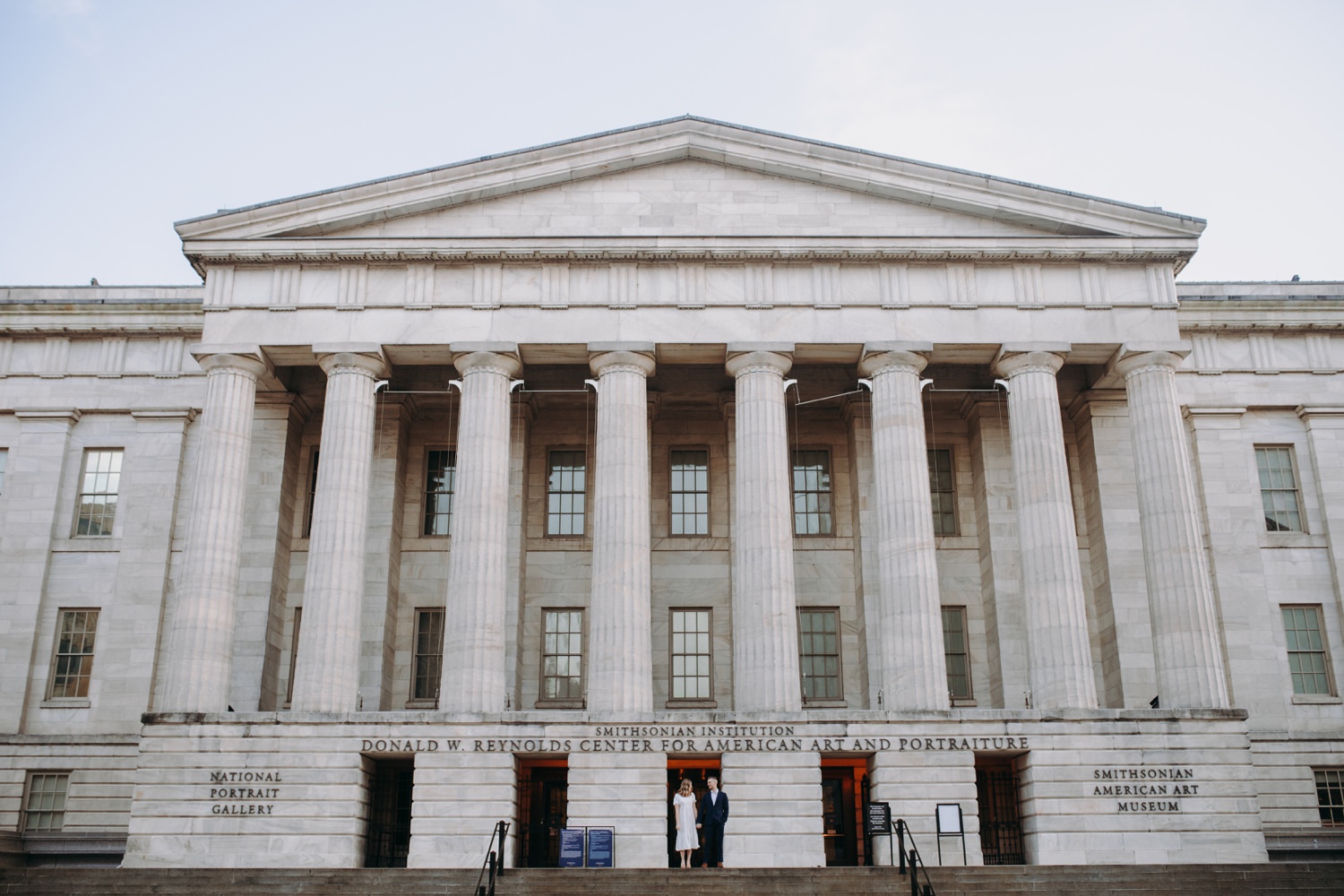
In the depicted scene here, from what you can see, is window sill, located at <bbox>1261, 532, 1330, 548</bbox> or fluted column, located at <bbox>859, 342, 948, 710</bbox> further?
window sill, located at <bbox>1261, 532, 1330, 548</bbox>

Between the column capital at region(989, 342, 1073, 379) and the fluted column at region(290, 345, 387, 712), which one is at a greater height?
the column capital at region(989, 342, 1073, 379)

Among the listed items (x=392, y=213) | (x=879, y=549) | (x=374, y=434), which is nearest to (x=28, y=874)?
(x=374, y=434)

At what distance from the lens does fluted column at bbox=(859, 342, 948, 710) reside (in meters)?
28.0

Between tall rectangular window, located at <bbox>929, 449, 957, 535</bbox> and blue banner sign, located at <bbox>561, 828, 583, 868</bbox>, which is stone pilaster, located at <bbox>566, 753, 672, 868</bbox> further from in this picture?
tall rectangular window, located at <bbox>929, 449, 957, 535</bbox>

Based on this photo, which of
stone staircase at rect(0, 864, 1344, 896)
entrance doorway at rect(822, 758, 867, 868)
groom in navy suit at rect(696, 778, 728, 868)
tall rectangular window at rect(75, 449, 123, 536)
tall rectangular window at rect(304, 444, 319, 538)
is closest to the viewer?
stone staircase at rect(0, 864, 1344, 896)

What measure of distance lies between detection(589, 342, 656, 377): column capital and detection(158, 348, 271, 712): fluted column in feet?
25.9

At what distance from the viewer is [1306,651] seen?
33.0m

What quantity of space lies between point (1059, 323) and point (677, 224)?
30.5 ft

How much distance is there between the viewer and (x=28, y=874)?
23.8 meters

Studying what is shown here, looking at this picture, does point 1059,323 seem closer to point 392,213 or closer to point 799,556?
point 799,556

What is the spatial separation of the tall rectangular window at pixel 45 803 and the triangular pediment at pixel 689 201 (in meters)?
13.7

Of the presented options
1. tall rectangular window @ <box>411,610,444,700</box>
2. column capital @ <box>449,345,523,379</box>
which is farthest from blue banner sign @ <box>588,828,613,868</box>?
column capital @ <box>449,345,523,379</box>

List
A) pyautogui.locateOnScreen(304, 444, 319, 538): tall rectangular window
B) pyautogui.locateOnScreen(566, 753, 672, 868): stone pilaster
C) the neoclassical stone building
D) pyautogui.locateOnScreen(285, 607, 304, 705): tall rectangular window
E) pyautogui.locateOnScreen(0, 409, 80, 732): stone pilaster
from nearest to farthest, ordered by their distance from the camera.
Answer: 1. pyautogui.locateOnScreen(566, 753, 672, 868): stone pilaster
2. the neoclassical stone building
3. pyautogui.locateOnScreen(285, 607, 304, 705): tall rectangular window
4. pyautogui.locateOnScreen(0, 409, 80, 732): stone pilaster
5. pyautogui.locateOnScreen(304, 444, 319, 538): tall rectangular window

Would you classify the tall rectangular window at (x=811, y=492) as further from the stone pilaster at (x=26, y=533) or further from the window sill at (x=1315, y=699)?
the stone pilaster at (x=26, y=533)
